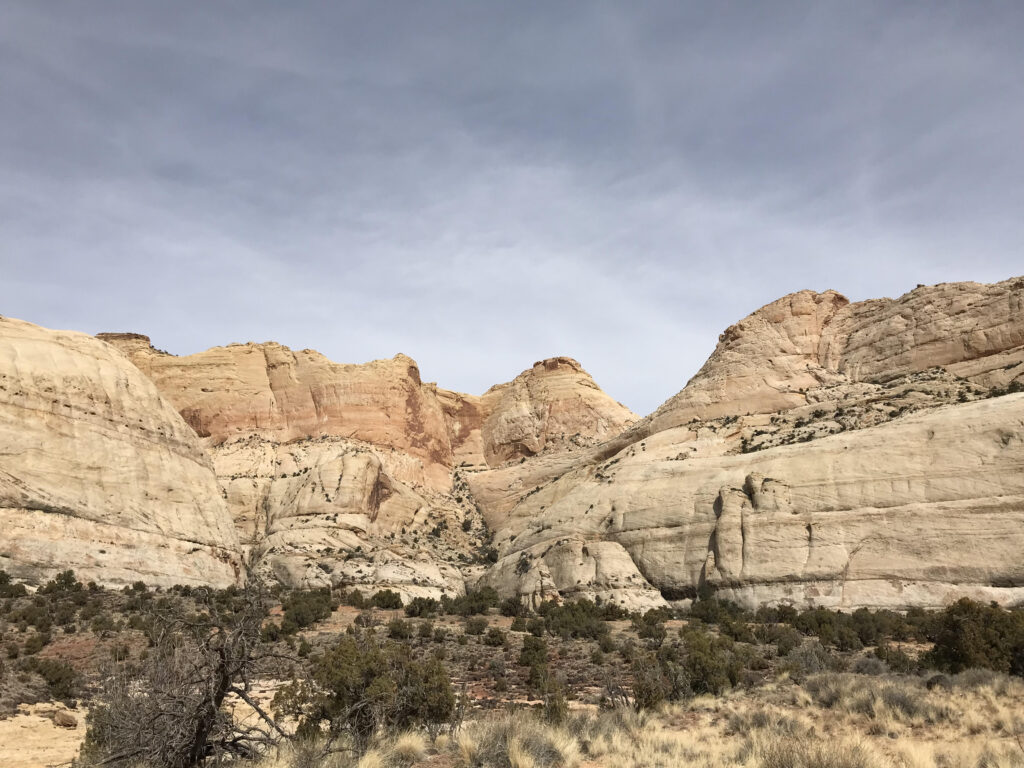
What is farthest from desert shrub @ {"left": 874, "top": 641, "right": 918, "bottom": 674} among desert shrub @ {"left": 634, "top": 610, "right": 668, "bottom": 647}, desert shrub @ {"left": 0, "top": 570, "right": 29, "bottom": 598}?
desert shrub @ {"left": 0, "top": 570, "right": 29, "bottom": 598}

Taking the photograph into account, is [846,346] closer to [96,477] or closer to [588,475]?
[588,475]

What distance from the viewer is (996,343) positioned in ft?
137

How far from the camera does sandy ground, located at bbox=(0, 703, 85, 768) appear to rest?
1302cm

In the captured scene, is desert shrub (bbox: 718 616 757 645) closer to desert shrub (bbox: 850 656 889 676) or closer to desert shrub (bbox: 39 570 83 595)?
desert shrub (bbox: 850 656 889 676)

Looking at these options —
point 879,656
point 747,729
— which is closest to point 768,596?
point 879,656

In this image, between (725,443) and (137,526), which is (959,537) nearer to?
(725,443)

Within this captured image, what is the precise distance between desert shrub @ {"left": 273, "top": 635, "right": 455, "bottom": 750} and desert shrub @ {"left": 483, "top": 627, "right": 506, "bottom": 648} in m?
10.9

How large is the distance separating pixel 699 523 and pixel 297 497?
1123 inches

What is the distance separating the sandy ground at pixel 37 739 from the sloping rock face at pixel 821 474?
22.9 m

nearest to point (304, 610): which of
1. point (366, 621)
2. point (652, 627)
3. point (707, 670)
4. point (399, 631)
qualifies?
point (366, 621)

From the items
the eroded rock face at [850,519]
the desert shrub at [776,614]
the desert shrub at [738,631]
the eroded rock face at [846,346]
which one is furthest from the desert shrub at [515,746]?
the eroded rock face at [846,346]

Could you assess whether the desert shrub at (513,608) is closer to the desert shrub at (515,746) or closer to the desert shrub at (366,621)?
the desert shrub at (366,621)

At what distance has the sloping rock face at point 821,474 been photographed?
91.5 feet

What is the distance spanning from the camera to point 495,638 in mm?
25375
